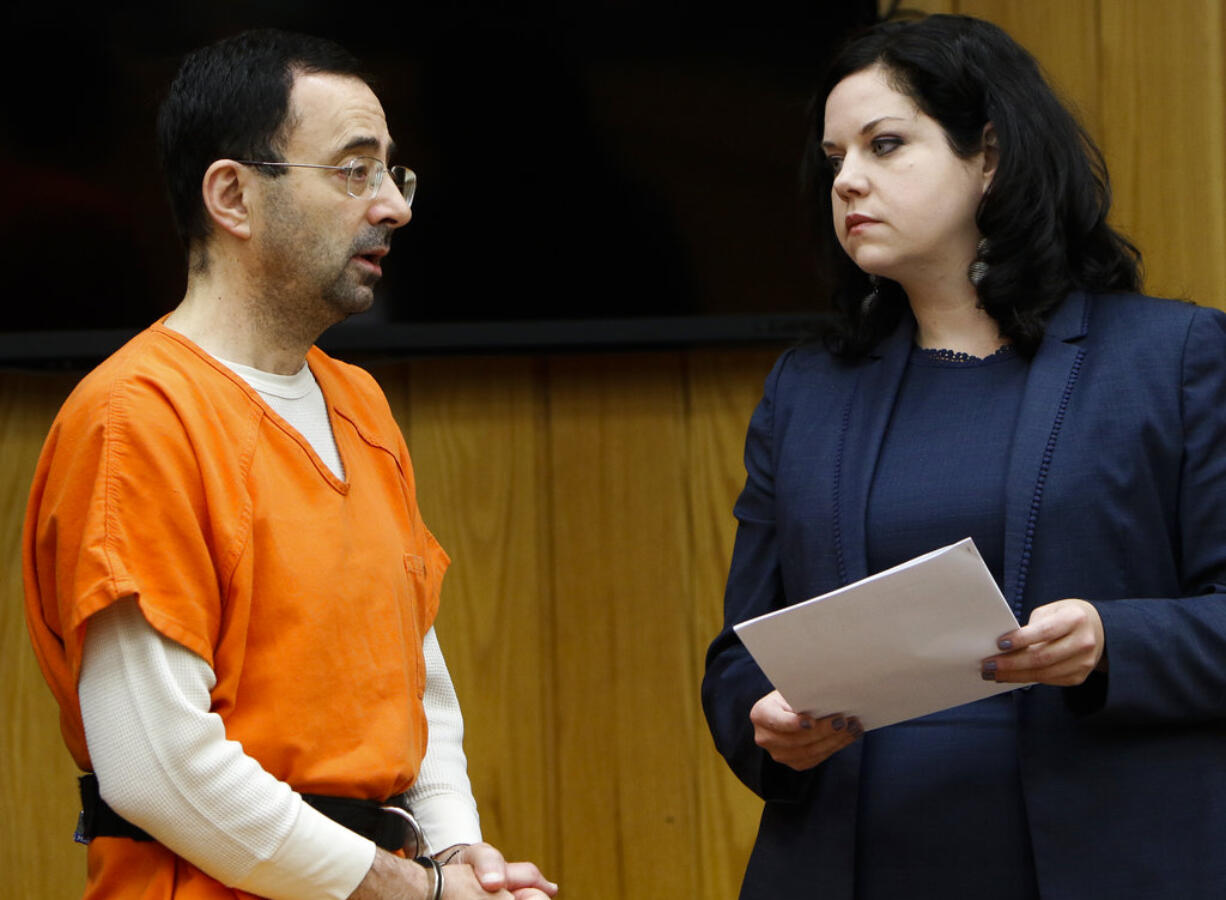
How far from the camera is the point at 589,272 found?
233cm

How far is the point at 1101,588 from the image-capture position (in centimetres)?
137

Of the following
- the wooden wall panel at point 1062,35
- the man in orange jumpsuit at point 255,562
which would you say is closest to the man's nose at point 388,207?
the man in orange jumpsuit at point 255,562

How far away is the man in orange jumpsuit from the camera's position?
1.16m

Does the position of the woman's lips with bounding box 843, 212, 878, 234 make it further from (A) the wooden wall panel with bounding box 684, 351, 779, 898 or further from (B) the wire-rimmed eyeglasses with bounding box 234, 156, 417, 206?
(A) the wooden wall panel with bounding box 684, 351, 779, 898

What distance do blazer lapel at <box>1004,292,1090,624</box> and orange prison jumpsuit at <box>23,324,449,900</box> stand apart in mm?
598

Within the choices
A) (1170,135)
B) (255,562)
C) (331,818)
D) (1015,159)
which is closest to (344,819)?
(331,818)

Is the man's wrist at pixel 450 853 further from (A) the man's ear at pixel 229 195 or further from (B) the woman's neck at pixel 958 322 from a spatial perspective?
(B) the woman's neck at pixel 958 322

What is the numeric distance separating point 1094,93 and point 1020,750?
4.65 ft

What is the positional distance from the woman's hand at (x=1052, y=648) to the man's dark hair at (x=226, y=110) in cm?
81

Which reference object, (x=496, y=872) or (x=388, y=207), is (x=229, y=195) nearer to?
(x=388, y=207)

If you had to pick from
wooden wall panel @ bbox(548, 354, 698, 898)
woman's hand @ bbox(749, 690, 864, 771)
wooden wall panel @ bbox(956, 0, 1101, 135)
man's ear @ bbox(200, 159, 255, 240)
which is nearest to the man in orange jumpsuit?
man's ear @ bbox(200, 159, 255, 240)

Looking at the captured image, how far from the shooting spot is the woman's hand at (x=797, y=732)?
1.35 meters

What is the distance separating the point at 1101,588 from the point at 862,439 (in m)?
0.30

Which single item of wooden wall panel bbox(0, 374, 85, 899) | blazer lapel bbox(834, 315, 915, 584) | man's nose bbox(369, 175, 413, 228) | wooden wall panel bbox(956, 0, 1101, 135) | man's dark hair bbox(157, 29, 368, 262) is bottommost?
wooden wall panel bbox(0, 374, 85, 899)
